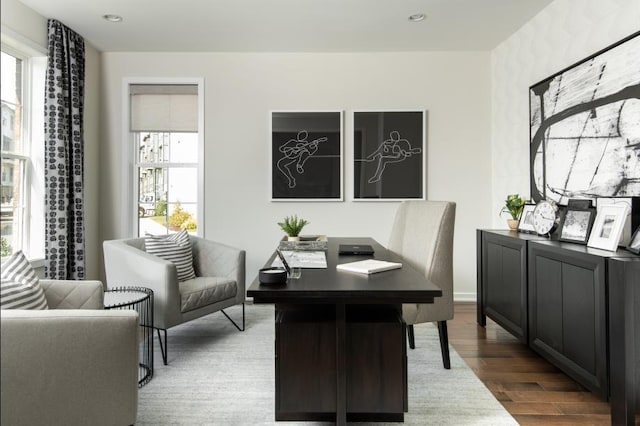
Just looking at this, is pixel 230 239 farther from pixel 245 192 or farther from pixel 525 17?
pixel 525 17

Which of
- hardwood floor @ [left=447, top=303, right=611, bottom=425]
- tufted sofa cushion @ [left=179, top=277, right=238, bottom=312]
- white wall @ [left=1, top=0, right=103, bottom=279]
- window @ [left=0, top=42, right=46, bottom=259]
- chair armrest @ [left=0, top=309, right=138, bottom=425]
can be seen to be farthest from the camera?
white wall @ [left=1, top=0, right=103, bottom=279]

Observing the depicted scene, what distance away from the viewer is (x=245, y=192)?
12.8 ft

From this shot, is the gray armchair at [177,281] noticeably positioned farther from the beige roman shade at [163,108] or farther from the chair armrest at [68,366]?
the beige roman shade at [163,108]

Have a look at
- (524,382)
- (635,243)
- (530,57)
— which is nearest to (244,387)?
(524,382)

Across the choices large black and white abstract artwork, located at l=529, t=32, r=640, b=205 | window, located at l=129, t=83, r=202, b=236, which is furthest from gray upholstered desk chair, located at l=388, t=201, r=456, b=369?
window, located at l=129, t=83, r=202, b=236

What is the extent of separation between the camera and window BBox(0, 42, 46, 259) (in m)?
2.91

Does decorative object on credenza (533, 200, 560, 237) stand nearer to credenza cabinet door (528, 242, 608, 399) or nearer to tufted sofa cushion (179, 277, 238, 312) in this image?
credenza cabinet door (528, 242, 608, 399)

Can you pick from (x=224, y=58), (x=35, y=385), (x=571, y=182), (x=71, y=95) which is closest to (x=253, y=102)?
(x=224, y=58)

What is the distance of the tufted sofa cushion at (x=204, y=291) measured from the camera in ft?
8.57

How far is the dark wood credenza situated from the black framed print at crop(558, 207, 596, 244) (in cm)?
8

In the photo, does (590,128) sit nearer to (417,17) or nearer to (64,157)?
(417,17)

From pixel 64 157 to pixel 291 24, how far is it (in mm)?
2165

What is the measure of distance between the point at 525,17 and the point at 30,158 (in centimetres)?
417

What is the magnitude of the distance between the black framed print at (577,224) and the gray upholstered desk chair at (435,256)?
69 centimetres
